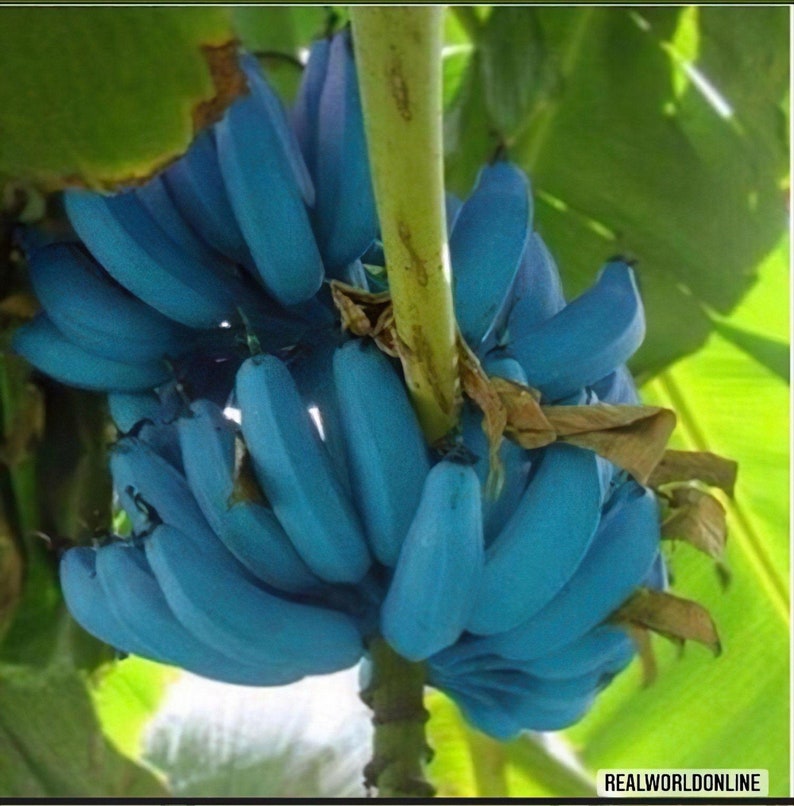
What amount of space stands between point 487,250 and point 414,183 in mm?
170

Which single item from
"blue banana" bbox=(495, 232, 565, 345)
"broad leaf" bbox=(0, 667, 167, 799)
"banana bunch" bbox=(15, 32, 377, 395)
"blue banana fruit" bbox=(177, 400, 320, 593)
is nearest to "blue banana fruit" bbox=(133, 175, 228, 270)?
"banana bunch" bbox=(15, 32, 377, 395)

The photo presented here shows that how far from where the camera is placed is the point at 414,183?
672 millimetres

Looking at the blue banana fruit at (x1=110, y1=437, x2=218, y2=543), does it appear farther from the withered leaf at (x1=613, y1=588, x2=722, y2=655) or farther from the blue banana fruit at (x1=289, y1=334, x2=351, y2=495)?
the withered leaf at (x1=613, y1=588, x2=722, y2=655)

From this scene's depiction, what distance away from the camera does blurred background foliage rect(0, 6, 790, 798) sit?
1.06 m

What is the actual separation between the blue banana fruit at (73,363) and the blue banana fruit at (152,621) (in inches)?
Answer: 4.8

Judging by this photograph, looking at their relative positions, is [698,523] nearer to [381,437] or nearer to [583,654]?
[583,654]

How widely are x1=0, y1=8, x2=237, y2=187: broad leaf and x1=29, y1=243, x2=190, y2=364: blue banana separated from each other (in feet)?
0.40

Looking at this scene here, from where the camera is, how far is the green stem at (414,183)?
2.01 feet

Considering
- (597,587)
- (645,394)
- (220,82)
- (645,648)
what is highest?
(220,82)

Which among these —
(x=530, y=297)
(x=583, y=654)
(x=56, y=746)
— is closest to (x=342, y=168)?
(x=530, y=297)

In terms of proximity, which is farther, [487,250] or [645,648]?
[645,648]

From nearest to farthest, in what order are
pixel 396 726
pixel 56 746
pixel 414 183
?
pixel 414 183 → pixel 396 726 → pixel 56 746

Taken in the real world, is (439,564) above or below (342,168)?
below

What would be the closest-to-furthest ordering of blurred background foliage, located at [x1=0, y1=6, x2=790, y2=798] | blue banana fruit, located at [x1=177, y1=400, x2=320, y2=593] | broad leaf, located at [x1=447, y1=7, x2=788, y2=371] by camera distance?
blue banana fruit, located at [x1=177, y1=400, x2=320, y2=593] → blurred background foliage, located at [x1=0, y1=6, x2=790, y2=798] → broad leaf, located at [x1=447, y1=7, x2=788, y2=371]
